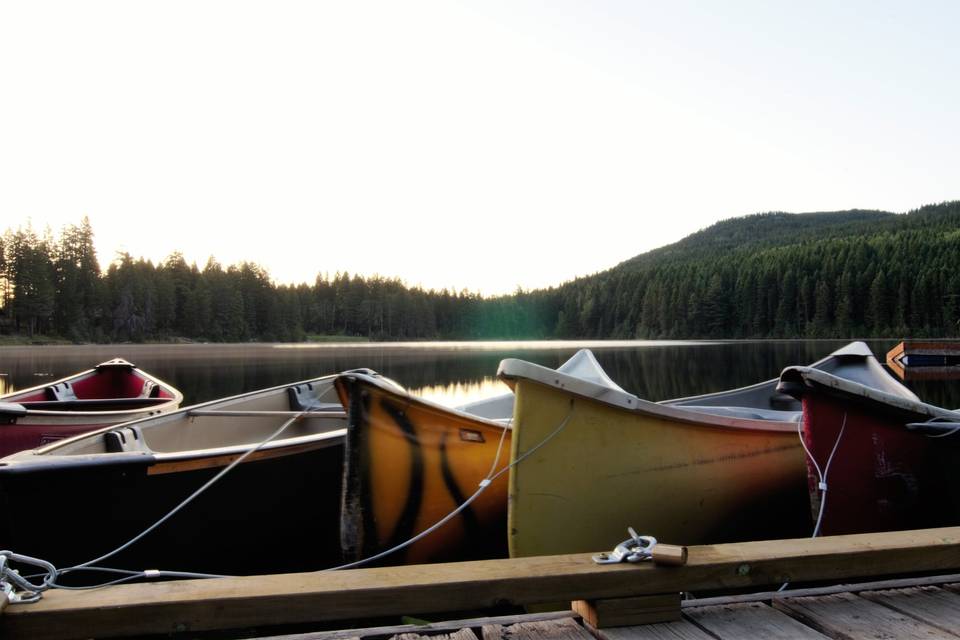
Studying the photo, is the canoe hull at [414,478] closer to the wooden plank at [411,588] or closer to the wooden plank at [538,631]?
the wooden plank at [411,588]

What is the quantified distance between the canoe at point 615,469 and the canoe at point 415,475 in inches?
15.8

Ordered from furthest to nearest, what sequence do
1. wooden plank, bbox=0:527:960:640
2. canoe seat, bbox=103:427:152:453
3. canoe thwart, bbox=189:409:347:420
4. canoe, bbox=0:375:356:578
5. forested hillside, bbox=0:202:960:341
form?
forested hillside, bbox=0:202:960:341 → canoe thwart, bbox=189:409:347:420 → canoe seat, bbox=103:427:152:453 → canoe, bbox=0:375:356:578 → wooden plank, bbox=0:527:960:640

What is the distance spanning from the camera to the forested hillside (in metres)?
74.4

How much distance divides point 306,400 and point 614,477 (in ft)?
15.9

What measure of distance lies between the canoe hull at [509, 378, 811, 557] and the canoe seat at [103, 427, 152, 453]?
3.14 m

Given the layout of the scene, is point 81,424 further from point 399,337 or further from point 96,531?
point 399,337

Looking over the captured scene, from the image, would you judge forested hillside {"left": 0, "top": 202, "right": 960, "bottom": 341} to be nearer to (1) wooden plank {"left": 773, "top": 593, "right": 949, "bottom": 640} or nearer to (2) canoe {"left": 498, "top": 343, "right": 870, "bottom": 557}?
(2) canoe {"left": 498, "top": 343, "right": 870, "bottom": 557}

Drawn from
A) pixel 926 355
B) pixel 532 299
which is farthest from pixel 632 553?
pixel 532 299

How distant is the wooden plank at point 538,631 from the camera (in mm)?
2400

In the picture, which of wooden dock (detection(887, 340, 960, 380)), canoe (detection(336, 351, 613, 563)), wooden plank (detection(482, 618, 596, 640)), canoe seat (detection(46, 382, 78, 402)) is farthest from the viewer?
wooden dock (detection(887, 340, 960, 380))

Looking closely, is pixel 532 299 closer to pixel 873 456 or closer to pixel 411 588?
pixel 873 456

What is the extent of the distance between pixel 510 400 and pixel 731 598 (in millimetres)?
4831

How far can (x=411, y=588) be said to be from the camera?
2496mm

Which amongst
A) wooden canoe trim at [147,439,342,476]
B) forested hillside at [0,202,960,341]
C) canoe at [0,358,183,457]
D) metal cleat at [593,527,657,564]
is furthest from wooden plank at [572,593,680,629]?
forested hillside at [0,202,960,341]
